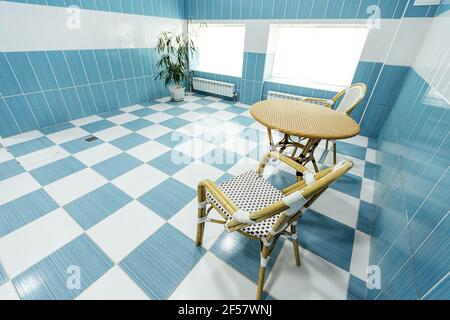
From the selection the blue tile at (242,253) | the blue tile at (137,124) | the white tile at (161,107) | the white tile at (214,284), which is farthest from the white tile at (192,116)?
the white tile at (214,284)

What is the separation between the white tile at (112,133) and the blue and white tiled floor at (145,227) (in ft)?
0.14

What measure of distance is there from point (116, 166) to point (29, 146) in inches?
53.3

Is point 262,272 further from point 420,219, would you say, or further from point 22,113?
point 22,113

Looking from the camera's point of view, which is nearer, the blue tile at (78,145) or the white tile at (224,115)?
the blue tile at (78,145)

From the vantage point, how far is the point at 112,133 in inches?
119

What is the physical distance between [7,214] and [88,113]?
7.61 feet

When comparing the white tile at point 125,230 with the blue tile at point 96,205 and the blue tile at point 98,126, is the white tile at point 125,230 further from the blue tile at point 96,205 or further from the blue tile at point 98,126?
the blue tile at point 98,126

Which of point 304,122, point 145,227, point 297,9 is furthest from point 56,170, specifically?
point 297,9

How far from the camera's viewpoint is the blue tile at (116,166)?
221cm

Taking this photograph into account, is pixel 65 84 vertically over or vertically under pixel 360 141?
over

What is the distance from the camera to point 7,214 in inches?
65.8

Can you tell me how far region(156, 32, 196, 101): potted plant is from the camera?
4.22 meters

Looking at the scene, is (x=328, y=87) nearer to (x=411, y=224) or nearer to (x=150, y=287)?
(x=411, y=224)
